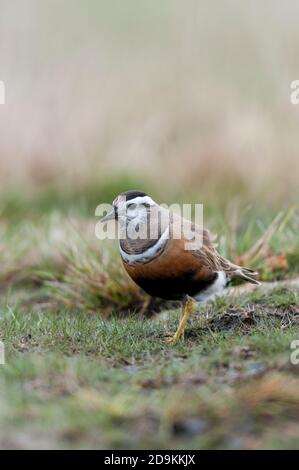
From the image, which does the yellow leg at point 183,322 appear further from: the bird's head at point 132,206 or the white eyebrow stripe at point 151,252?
the bird's head at point 132,206

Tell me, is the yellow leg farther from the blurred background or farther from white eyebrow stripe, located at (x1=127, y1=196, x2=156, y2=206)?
the blurred background

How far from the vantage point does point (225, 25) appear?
43.6 feet

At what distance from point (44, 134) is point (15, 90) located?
961mm

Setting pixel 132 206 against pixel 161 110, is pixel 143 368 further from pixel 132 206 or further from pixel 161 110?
pixel 161 110

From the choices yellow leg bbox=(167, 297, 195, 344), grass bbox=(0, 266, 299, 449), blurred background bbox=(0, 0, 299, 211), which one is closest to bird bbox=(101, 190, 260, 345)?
yellow leg bbox=(167, 297, 195, 344)

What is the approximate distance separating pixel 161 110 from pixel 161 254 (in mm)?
7670

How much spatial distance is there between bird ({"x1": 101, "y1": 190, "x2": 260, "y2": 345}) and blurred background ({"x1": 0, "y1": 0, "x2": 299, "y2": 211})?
5.37m

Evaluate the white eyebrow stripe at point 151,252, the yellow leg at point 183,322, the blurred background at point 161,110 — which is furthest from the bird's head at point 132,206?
the blurred background at point 161,110

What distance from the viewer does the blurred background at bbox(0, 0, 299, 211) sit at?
475 inches

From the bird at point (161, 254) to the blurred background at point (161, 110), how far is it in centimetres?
537

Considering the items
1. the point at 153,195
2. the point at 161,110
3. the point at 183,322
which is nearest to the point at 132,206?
the point at 183,322

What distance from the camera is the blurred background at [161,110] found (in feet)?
39.6
